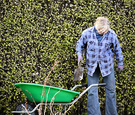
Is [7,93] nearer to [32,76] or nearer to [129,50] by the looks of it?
[32,76]

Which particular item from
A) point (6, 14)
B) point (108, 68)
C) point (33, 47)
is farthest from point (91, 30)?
point (6, 14)

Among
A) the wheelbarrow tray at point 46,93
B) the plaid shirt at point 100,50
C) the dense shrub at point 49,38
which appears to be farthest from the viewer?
the dense shrub at point 49,38

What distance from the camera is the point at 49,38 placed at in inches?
155

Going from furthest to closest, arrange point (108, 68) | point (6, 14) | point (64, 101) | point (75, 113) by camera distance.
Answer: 1. point (75, 113)
2. point (6, 14)
3. point (108, 68)
4. point (64, 101)

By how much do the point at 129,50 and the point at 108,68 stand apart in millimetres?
1083

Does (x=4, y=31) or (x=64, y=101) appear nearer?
(x=64, y=101)

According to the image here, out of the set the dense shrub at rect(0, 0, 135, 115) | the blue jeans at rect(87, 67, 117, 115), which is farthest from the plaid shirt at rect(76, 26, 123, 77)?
the dense shrub at rect(0, 0, 135, 115)

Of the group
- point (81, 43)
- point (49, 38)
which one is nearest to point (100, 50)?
point (81, 43)

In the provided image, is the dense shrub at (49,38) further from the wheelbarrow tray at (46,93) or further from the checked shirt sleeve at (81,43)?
the wheelbarrow tray at (46,93)

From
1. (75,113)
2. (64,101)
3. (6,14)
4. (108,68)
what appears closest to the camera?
(64,101)

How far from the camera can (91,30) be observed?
3338 millimetres

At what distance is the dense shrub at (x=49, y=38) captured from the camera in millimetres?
3777

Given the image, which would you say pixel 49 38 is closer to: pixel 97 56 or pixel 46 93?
pixel 97 56

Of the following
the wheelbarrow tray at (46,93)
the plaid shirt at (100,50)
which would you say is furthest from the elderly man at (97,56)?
the wheelbarrow tray at (46,93)
